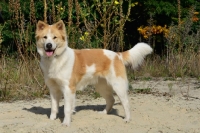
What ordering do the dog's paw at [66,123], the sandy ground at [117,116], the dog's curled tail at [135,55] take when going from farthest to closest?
the dog's curled tail at [135,55] → the dog's paw at [66,123] → the sandy ground at [117,116]

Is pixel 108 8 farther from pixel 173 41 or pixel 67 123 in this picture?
pixel 67 123

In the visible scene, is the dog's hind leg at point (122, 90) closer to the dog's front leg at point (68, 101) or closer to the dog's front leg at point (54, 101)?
the dog's front leg at point (68, 101)

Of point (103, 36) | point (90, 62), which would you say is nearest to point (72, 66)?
point (90, 62)

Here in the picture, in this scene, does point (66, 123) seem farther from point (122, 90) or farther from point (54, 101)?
point (122, 90)

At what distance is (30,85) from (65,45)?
2594mm

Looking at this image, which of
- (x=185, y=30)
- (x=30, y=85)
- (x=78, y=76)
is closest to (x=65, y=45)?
(x=78, y=76)

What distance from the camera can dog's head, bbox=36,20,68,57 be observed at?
584cm

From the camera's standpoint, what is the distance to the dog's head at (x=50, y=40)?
5836mm

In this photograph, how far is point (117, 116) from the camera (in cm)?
650

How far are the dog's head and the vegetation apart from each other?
6.63 ft

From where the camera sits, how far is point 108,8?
8719 millimetres

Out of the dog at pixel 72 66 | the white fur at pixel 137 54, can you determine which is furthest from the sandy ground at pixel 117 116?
the white fur at pixel 137 54

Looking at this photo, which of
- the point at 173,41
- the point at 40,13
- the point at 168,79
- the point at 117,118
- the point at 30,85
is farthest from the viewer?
the point at 40,13

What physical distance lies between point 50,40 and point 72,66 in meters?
0.49
